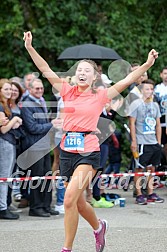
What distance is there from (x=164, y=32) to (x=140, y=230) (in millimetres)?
7920

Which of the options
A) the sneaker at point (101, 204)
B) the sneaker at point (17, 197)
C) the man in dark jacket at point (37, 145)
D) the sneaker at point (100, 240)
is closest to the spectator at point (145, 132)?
the sneaker at point (101, 204)

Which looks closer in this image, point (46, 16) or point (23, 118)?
point (23, 118)

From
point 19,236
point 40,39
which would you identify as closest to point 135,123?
point 19,236

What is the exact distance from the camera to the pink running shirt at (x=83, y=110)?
245 inches

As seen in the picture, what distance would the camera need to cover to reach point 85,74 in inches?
250

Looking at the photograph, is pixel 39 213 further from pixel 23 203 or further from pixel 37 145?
pixel 37 145

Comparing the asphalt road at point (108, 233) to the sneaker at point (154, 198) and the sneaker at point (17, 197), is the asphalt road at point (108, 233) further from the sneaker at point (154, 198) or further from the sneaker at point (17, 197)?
the sneaker at point (17, 197)

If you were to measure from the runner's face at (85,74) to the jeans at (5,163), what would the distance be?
7.67 ft

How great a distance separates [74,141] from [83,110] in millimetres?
366

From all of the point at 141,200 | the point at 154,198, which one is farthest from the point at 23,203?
the point at 154,198

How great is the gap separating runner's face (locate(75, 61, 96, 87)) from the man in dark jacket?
2319mm

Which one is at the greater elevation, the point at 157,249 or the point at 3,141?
the point at 3,141

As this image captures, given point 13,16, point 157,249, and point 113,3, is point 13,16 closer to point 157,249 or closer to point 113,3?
point 113,3

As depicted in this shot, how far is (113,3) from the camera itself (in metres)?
14.2
